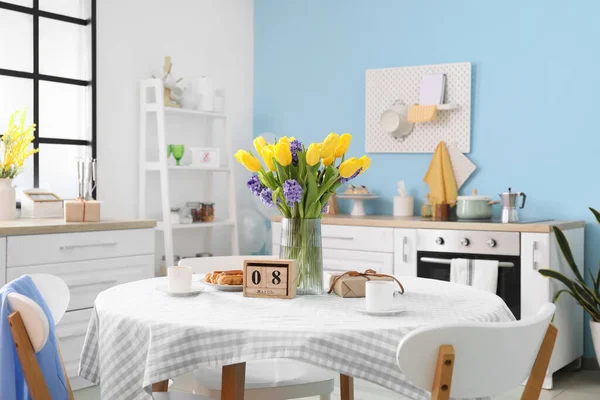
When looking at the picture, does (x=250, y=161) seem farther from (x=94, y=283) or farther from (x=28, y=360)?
(x=94, y=283)

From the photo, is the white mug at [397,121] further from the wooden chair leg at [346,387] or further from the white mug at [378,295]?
the white mug at [378,295]

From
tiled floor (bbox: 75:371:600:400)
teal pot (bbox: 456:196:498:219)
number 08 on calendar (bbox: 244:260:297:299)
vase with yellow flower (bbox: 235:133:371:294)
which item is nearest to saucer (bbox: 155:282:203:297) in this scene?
number 08 on calendar (bbox: 244:260:297:299)

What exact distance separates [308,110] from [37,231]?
2.44 meters

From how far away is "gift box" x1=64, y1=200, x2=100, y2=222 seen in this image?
3789mm

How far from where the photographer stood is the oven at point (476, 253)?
3992 mm

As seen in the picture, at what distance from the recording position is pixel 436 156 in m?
4.75

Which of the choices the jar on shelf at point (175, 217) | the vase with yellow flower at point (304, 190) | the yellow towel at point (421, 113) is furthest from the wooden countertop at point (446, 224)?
the vase with yellow flower at point (304, 190)

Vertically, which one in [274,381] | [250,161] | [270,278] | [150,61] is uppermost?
[150,61]

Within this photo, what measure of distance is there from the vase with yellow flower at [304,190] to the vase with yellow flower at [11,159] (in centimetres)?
202

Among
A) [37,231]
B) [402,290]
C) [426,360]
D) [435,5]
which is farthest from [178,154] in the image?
[426,360]

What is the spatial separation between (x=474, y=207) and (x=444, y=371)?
288cm

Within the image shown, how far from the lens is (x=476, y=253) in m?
4.10

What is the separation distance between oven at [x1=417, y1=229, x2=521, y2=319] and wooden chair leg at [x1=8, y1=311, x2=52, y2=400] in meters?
2.70

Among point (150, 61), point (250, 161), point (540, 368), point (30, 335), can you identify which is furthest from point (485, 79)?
point (30, 335)
